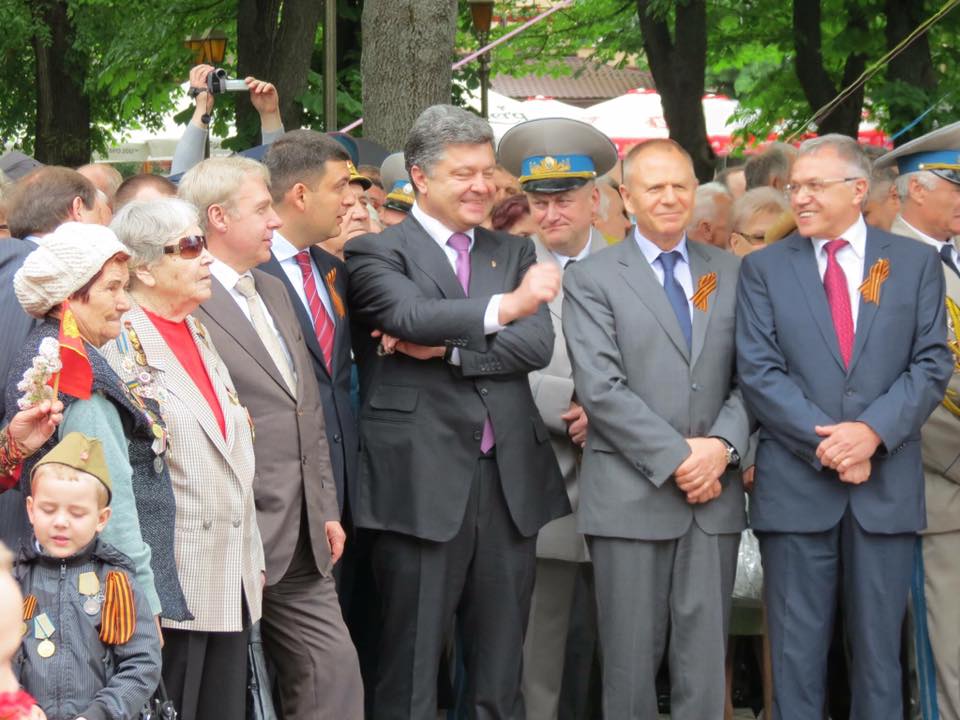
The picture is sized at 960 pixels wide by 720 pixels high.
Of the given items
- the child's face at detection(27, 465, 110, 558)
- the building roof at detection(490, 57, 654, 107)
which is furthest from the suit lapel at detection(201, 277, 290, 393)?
the building roof at detection(490, 57, 654, 107)

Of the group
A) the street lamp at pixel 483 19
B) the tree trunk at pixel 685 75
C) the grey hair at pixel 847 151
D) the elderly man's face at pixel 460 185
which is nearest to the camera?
the elderly man's face at pixel 460 185

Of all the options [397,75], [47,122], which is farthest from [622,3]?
[397,75]

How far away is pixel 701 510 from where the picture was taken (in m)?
5.69

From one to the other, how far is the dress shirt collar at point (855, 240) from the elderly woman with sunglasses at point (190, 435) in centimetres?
236

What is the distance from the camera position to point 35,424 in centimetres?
411

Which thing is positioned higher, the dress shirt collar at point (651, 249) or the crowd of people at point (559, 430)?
the dress shirt collar at point (651, 249)

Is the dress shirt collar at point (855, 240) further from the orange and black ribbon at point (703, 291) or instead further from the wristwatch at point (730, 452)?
the wristwatch at point (730, 452)

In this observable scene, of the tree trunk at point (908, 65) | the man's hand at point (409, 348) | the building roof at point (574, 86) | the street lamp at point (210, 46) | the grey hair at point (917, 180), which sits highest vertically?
the building roof at point (574, 86)

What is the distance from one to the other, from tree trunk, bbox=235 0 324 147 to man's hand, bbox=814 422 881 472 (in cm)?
820

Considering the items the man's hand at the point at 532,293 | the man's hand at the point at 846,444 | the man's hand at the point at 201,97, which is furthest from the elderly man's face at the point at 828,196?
the man's hand at the point at 201,97

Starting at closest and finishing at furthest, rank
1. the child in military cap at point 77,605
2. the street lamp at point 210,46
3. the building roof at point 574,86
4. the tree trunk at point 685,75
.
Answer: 1. the child in military cap at point 77,605
2. the tree trunk at point 685,75
3. the street lamp at point 210,46
4. the building roof at point 574,86

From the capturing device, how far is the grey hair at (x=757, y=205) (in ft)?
25.6

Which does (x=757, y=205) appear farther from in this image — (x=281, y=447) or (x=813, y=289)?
(x=281, y=447)

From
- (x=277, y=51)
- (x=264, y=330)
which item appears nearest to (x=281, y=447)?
(x=264, y=330)
